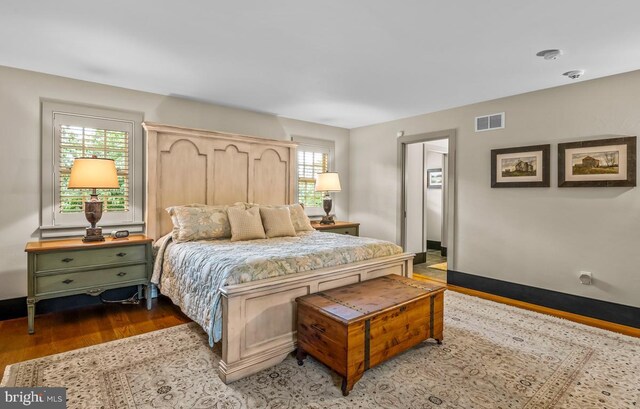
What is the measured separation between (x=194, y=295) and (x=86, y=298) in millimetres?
1805

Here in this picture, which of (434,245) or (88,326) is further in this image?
(434,245)

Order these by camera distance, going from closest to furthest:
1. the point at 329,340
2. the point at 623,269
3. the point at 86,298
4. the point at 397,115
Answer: the point at 329,340
the point at 623,269
the point at 86,298
the point at 397,115

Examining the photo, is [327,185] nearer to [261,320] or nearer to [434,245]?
[261,320]

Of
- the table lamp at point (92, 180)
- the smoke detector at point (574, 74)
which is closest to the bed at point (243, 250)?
the table lamp at point (92, 180)

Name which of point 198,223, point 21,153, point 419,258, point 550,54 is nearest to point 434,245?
point 419,258

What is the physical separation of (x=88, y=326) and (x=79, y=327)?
0.07 meters

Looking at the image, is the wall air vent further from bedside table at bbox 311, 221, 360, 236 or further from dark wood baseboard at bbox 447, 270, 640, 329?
bedside table at bbox 311, 221, 360, 236

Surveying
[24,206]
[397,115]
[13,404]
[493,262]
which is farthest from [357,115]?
[13,404]

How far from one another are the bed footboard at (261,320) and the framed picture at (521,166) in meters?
2.65

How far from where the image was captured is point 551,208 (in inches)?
147

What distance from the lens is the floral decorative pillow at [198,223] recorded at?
11.4ft

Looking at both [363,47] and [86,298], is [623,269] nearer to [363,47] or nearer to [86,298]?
[363,47]

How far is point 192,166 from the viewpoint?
4195 millimetres

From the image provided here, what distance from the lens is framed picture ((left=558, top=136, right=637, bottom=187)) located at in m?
3.22
